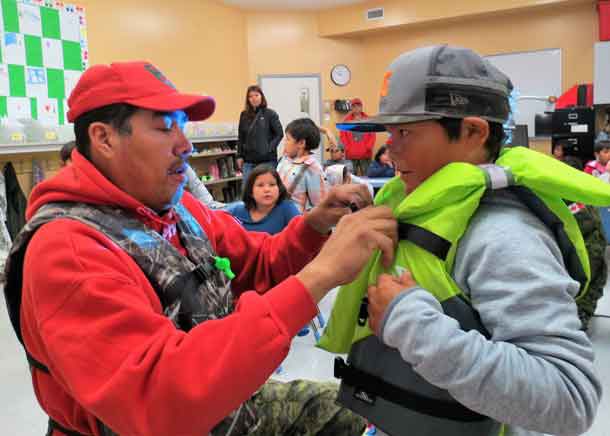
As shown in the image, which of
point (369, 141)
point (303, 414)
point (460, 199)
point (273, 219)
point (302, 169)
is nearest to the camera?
point (460, 199)

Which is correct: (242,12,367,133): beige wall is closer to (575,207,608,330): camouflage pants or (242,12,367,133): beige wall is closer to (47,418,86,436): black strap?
(575,207,608,330): camouflage pants

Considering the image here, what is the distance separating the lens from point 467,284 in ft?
3.07

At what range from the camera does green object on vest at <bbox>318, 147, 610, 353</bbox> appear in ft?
3.06

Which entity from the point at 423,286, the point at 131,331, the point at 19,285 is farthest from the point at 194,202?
the point at 423,286

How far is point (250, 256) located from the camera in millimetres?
1597

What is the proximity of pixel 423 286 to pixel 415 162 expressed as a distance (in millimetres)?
272

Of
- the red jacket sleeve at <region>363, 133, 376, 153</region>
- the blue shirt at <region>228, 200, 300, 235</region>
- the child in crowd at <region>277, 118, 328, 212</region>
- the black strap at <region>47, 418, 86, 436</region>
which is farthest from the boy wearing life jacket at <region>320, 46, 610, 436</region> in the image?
the red jacket sleeve at <region>363, 133, 376, 153</region>

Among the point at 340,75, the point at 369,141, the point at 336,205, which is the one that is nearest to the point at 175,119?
the point at 336,205

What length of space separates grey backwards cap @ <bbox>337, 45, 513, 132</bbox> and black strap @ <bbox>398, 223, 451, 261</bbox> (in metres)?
0.22

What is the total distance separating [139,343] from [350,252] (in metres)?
0.41

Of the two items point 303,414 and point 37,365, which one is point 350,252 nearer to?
point 303,414

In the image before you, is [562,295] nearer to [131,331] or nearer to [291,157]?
[131,331]

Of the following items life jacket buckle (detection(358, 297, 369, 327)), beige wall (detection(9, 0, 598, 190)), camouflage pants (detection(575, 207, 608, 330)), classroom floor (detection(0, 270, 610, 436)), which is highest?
beige wall (detection(9, 0, 598, 190))

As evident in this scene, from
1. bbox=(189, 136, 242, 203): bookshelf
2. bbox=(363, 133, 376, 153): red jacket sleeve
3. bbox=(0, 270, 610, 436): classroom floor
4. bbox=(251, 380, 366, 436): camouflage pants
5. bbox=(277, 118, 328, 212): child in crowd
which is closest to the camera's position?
bbox=(251, 380, 366, 436): camouflage pants
